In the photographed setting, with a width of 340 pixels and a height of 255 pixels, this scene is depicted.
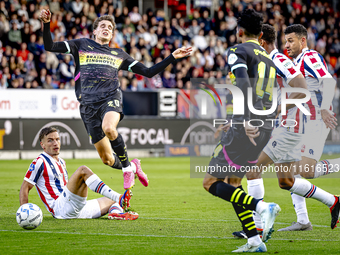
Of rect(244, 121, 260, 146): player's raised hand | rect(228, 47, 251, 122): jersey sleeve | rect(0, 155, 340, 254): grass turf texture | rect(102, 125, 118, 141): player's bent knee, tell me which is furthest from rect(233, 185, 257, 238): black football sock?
rect(102, 125, 118, 141): player's bent knee

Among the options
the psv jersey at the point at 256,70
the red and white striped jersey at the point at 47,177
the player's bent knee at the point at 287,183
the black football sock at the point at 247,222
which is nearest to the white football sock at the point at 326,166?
the player's bent knee at the point at 287,183

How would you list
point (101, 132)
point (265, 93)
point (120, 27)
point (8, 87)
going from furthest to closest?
point (120, 27) → point (8, 87) → point (101, 132) → point (265, 93)

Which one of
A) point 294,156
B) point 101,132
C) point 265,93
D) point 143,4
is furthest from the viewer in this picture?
point 143,4

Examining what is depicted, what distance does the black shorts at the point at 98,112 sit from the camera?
7160 mm

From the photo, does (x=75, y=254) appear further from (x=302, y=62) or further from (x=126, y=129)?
(x=126, y=129)

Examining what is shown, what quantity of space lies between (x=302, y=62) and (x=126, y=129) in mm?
11540

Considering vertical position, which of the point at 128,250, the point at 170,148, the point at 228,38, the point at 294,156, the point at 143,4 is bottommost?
the point at 170,148

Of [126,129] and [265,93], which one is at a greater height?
[265,93]

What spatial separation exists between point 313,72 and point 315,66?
0.24 feet

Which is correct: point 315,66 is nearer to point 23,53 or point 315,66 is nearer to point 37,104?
point 37,104

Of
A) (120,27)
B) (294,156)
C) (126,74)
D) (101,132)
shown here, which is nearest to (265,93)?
(294,156)

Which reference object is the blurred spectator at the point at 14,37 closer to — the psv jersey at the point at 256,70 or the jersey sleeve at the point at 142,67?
the jersey sleeve at the point at 142,67

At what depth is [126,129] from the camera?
17297mm

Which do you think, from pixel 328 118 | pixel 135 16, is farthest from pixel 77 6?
pixel 328 118
